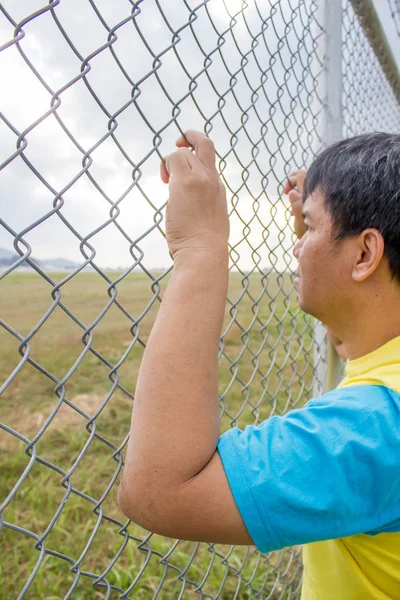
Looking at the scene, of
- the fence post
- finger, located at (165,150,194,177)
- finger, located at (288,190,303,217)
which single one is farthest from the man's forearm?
the fence post

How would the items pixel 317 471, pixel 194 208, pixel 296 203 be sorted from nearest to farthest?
pixel 317 471
pixel 194 208
pixel 296 203

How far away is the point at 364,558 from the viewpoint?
0.99m

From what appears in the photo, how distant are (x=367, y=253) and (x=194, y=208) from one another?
412 millimetres

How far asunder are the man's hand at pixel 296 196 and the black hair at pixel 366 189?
536 mm

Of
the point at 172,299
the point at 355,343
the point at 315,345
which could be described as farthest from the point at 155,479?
the point at 315,345

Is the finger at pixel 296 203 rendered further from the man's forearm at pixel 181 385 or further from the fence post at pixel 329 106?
the man's forearm at pixel 181 385

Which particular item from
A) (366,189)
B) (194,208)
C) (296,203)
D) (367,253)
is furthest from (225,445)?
(296,203)

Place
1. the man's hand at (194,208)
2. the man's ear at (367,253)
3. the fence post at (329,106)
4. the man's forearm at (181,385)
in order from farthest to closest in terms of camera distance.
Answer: the fence post at (329,106) → the man's ear at (367,253) → the man's hand at (194,208) → the man's forearm at (181,385)

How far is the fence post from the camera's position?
1965 millimetres

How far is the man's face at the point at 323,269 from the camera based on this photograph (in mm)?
1050

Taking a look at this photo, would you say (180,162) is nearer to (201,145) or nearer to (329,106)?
(201,145)

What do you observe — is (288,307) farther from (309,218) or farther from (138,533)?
(138,533)

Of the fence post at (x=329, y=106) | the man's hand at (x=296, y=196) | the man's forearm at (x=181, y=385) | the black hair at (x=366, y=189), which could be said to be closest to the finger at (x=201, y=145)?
the man's forearm at (x=181, y=385)

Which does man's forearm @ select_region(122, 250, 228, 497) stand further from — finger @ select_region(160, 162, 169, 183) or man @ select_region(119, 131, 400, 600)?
finger @ select_region(160, 162, 169, 183)
